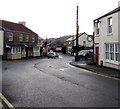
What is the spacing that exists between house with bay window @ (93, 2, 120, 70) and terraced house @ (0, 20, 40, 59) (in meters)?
24.0

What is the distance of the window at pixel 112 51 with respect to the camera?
18.5m

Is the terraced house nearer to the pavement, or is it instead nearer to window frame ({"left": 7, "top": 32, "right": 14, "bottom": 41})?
window frame ({"left": 7, "top": 32, "right": 14, "bottom": 41})

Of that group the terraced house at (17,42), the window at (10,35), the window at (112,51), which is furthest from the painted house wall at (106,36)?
the window at (10,35)

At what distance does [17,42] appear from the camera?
47812 millimetres

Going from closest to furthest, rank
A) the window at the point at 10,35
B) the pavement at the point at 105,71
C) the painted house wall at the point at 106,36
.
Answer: the pavement at the point at 105,71, the painted house wall at the point at 106,36, the window at the point at 10,35

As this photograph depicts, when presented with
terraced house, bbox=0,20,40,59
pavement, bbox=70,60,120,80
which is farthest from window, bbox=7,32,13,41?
pavement, bbox=70,60,120,80

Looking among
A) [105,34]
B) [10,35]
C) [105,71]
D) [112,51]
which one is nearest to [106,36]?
[105,34]

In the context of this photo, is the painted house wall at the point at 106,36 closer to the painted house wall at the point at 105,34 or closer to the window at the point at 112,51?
the painted house wall at the point at 105,34

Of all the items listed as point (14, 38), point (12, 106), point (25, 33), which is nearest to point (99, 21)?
point (12, 106)

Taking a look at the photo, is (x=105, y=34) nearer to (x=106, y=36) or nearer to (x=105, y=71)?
(x=106, y=36)

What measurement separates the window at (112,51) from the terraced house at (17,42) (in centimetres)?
2630

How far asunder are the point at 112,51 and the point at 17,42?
32.0 metres

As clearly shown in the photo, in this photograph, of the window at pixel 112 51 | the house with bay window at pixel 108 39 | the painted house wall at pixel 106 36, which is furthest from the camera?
the window at pixel 112 51

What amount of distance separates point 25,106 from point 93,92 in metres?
3.43
